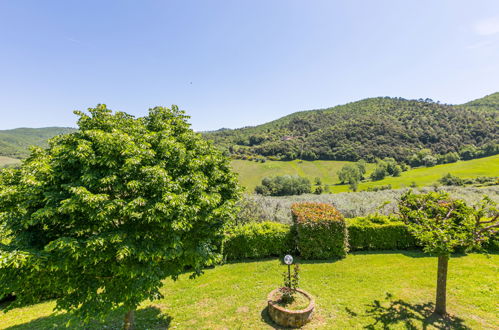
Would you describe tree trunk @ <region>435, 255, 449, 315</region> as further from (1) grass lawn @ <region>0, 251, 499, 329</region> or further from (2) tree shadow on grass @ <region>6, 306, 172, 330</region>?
(2) tree shadow on grass @ <region>6, 306, 172, 330</region>

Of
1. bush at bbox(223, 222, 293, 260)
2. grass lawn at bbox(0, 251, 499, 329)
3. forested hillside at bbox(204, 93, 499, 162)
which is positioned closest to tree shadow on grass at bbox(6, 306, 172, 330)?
grass lawn at bbox(0, 251, 499, 329)

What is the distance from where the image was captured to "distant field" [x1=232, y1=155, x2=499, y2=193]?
58306mm

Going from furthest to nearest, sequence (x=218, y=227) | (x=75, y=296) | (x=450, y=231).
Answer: (x=218, y=227)
(x=450, y=231)
(x=75, y=296)

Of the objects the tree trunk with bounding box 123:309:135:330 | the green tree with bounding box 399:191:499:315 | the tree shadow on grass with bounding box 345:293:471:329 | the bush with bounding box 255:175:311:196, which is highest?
the green tree with bounding box 399:191:499:315

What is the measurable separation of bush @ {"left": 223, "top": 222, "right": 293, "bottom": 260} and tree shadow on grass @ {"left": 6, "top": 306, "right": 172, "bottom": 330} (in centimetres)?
600

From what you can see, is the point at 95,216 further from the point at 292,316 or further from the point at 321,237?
the point at 321,237

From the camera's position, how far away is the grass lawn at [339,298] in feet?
26.6

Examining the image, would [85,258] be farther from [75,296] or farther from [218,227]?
[218,227]

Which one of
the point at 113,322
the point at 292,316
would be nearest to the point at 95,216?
the point at 113,322

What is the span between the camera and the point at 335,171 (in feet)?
265

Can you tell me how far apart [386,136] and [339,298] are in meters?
109

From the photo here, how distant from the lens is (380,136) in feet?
326

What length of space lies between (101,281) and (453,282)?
1479 cm

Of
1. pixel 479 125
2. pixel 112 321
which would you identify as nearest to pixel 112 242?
pixel 112 321
